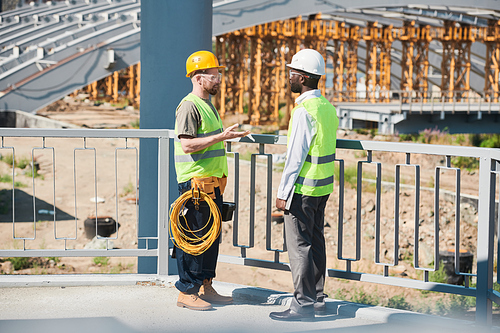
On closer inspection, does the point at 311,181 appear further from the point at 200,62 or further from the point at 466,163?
the point at 466,163

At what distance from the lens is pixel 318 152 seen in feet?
13.2

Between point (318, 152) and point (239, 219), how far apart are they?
8.57 meters

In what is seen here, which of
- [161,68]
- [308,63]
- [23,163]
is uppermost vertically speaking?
[161,68]

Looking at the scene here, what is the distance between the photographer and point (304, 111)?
12.9 ft

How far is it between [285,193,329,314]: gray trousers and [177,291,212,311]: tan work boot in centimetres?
66

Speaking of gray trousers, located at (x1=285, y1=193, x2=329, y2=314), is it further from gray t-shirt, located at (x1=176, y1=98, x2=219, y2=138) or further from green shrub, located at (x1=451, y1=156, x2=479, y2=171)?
green shrub, located at (x1=451, y1=156, x2=479, y2=171)

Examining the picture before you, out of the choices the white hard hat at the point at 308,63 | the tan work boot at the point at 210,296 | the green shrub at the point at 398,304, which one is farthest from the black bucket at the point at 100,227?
the white hard hat at the point at 308,63

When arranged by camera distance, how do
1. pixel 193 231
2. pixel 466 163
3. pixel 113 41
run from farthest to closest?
pixel 113 41 < pixel 466 163 < pixel 193 231

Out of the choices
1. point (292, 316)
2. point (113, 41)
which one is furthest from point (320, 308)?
point (113, 41)

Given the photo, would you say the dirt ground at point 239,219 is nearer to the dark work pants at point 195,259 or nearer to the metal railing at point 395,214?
the metal railing at point 395,214

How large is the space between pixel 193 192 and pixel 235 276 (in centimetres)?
488

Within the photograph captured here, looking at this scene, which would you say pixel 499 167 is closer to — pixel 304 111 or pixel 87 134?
pixel 304 111

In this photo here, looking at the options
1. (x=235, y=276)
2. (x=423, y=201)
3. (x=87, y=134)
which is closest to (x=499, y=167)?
(x=87, y=134)

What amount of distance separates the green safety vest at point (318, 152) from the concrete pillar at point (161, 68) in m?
1.69
